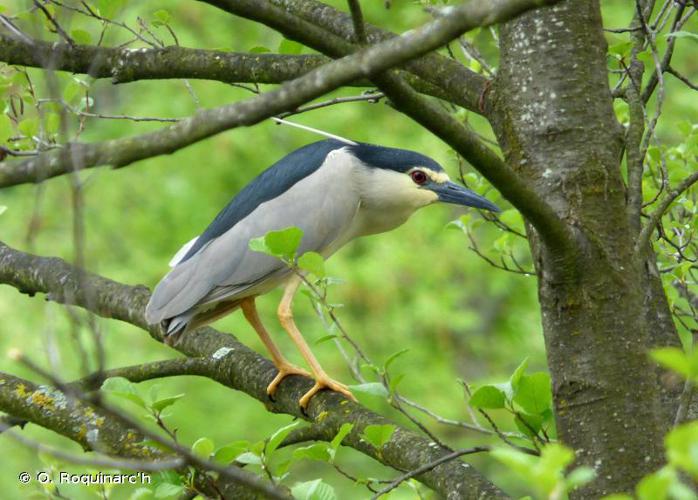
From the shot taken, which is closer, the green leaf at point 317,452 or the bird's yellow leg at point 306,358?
the green leaf at point 317,452

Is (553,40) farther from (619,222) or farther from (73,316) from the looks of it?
(73,316)

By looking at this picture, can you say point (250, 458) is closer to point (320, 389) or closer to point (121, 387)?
point (121, 387)

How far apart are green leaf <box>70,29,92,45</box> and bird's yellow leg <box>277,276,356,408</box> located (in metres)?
1.19

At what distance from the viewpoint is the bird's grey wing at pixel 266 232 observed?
3.71m

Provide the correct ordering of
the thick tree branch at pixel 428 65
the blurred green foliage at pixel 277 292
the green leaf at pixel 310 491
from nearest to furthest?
the green leaf at pixel 310 491 < the thick tree branch at pixel 428 65 < the blurred green foliage at pixel 277 292

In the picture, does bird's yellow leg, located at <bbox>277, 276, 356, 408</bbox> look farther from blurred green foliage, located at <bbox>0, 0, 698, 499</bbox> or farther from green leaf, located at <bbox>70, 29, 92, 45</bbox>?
blurred green foliage, located at <bbox>0, 0, 698, 499</bbox>

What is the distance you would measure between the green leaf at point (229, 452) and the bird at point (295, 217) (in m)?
1.31

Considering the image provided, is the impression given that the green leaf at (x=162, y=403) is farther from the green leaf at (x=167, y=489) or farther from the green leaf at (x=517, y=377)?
the green leaf at (x=517, y=377)

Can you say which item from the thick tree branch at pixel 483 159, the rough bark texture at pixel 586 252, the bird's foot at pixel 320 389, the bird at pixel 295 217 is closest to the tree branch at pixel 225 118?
the thick tree branch at pixel 483 159

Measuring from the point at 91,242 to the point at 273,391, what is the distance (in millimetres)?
6569

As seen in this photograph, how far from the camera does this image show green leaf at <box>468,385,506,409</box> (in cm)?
222

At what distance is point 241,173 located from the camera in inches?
394

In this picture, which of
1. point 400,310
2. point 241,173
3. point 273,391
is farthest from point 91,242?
point 273,391

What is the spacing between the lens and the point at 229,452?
2.14 meters
